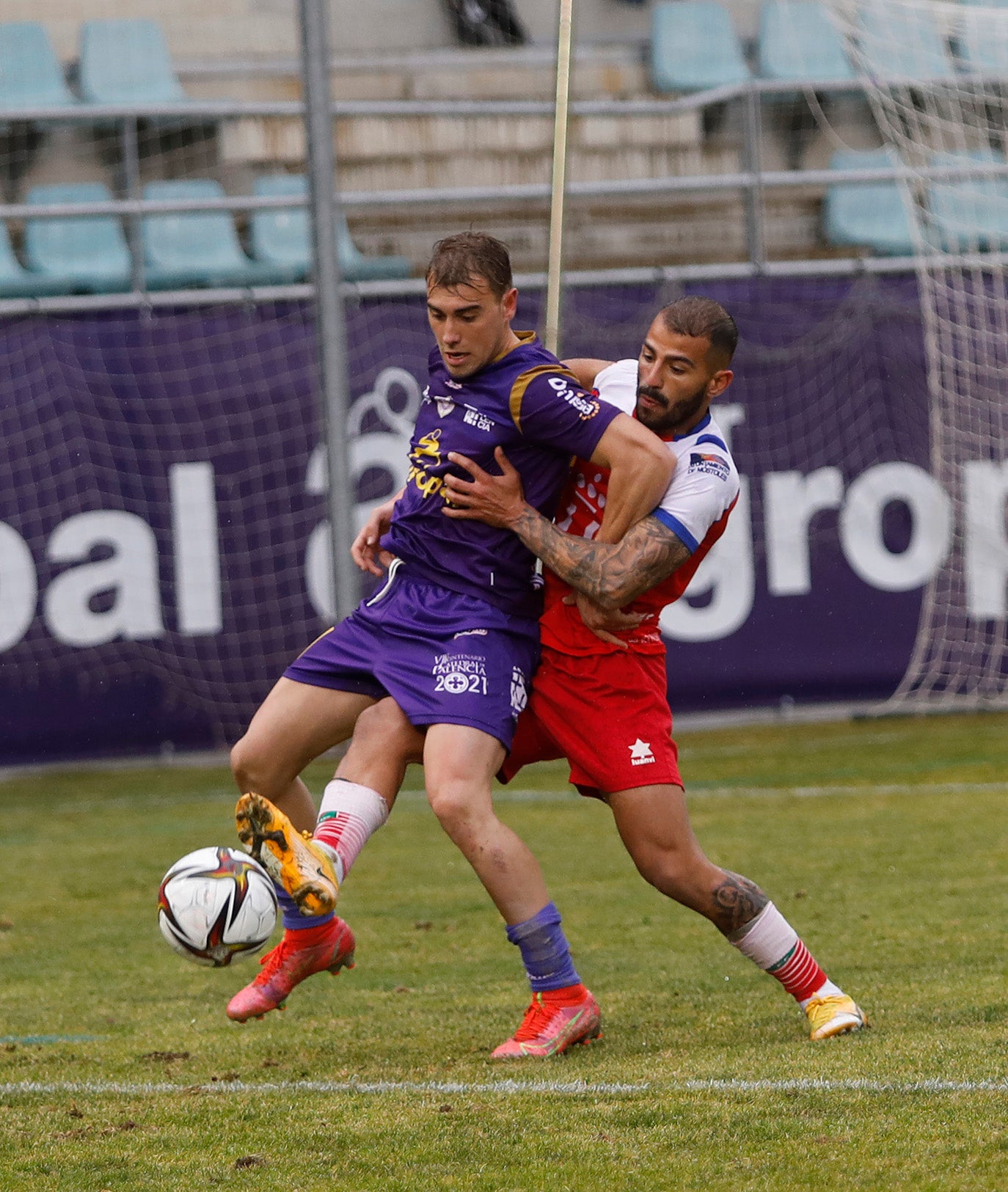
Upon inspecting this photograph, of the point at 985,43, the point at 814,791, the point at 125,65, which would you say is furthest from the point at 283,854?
the point at 985,43

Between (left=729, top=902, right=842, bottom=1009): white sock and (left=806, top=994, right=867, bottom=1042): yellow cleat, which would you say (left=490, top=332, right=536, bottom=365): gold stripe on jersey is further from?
(left=806, top=994, right=867, bottom=1042): yellow cleat

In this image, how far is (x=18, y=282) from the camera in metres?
12.8

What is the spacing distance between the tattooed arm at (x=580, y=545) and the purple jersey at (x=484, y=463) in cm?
8

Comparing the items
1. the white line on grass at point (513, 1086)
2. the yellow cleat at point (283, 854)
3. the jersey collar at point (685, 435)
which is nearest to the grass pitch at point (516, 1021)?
the white line on grass at point (513, 1086)

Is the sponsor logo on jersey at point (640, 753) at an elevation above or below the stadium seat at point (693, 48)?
below

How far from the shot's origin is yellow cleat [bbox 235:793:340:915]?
14.0ft

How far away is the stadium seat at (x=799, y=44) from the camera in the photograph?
50.8ft

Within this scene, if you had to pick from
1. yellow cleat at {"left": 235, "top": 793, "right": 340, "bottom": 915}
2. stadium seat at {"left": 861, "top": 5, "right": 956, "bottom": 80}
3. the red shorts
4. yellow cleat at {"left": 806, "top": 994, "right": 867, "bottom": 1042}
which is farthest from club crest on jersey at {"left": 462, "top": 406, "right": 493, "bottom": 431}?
stadium seat at {"left": 861, "top": 5, "right": 956, "bottom": 80}

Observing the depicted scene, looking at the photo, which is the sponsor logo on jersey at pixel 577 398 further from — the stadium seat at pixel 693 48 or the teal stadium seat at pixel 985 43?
the stadium seat at pixel 693 48

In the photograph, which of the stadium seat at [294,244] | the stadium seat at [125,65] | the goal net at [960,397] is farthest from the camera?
the stadium seat at [125,65]

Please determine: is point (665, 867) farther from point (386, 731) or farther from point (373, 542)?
point (373, 542)

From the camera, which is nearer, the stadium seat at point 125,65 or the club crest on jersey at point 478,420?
the club crest on jersey at point 478,420

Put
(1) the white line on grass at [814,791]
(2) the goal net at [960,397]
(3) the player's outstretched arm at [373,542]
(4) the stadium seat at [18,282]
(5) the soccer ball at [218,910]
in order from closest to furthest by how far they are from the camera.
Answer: (5) the soccer ball at [218,910], (3) the player's outstretched arm at [373,542], (1) the white line on grass at [814,791], (4) the stadium seat at [18,282], (2) the goal net at [960,397]

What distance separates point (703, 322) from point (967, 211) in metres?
10.0
